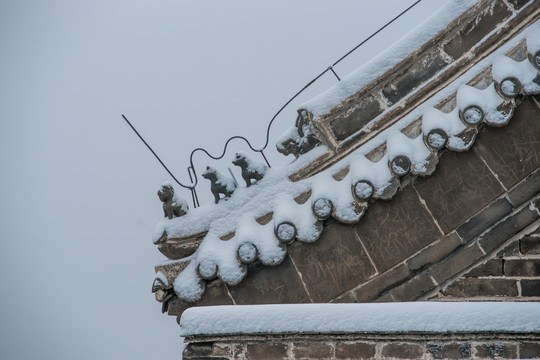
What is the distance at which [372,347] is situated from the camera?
4.02 m

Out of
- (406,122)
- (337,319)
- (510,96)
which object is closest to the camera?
(337,319)

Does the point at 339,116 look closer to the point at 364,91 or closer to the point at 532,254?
the point at 364,91

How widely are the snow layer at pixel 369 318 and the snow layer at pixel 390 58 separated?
4.73ft

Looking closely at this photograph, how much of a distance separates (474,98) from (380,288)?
1.38 meters

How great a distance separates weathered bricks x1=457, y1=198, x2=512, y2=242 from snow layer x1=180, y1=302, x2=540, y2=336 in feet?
2.49

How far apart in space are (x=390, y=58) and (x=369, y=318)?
6.16 ft

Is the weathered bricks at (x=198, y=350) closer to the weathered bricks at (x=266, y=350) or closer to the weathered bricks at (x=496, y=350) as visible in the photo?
the weathered bricks at (x=266, y=350)

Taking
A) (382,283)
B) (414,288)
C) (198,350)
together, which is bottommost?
(414,288)

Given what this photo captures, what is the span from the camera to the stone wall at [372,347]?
12.7 ft

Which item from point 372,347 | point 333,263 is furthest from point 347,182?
point 372,347

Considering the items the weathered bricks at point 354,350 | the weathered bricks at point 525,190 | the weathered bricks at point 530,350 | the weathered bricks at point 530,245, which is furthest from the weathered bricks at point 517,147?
the weathered bricks at point 354,350

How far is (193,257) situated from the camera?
4.98m

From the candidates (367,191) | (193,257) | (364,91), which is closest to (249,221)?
(193,257)

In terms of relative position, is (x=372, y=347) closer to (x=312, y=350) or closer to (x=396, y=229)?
(x=312, y=350)
